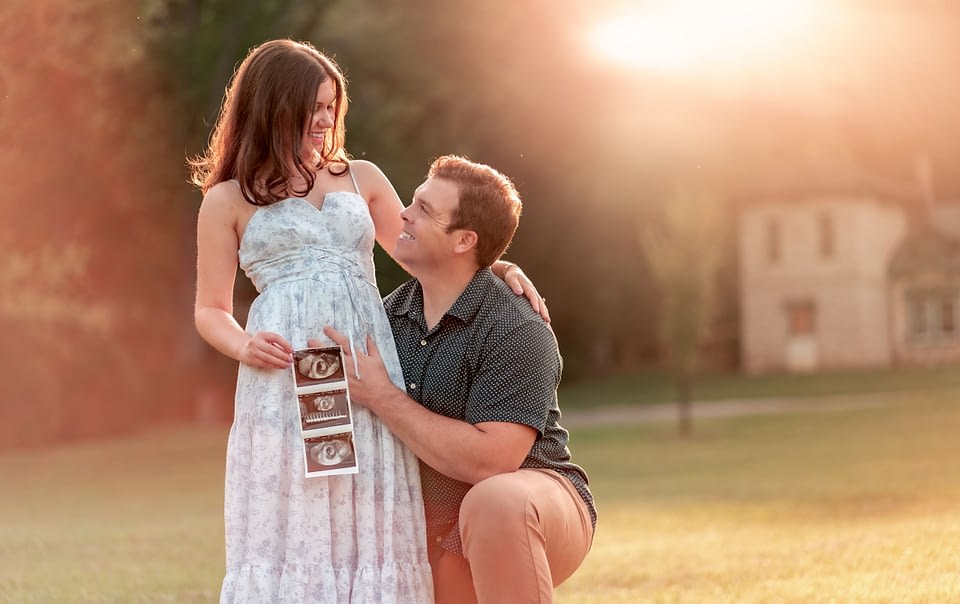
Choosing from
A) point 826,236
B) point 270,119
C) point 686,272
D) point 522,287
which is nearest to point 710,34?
point 826,236

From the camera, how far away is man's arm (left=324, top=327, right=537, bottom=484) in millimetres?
4070

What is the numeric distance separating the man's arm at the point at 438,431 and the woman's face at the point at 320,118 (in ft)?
2.09

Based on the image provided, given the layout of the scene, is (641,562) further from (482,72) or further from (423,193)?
(482,72)

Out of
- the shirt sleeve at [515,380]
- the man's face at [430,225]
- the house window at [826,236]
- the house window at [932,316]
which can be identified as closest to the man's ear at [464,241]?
the man's face at [430,225]

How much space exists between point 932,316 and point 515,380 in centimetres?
3723

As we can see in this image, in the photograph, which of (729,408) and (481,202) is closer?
(481,202)

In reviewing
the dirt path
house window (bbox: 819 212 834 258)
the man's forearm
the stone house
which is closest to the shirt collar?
the man's forearm

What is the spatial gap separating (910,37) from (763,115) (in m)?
4.68

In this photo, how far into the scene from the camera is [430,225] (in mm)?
4285

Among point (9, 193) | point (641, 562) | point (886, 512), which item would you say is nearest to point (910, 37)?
point (9, 193)

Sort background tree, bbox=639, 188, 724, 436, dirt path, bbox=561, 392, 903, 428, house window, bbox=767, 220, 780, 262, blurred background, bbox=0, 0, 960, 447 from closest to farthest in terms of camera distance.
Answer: blurred background, bbox=0, 0, 960, 447 < background tree, bbox=639, 188, 724, 436 < dirt path, bbox=561, 392, 903, 428 < house window, bbox=767, 220, 780, 262

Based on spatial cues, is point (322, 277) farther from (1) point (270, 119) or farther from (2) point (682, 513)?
(2) point (682, 513)

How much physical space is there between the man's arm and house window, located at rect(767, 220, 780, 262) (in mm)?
36528

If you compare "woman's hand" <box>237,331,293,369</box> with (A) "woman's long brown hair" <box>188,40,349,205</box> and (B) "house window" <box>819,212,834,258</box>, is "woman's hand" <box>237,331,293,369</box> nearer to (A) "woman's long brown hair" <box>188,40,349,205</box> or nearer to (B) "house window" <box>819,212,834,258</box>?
(A) "woman's long brown hair" <box>188,40,349,205</box>
